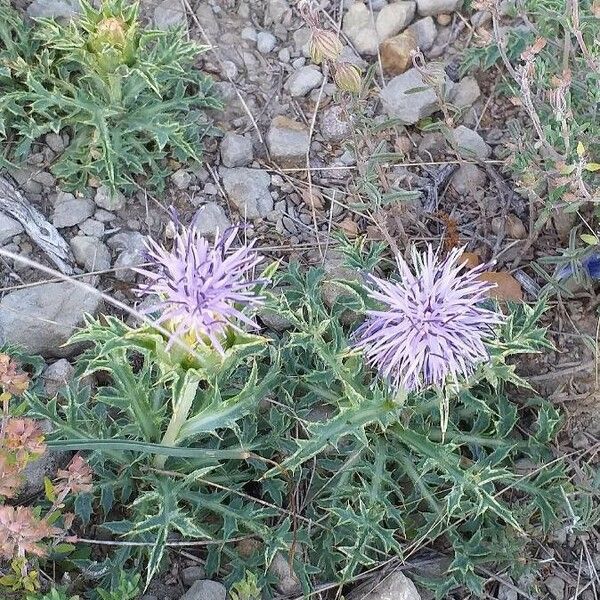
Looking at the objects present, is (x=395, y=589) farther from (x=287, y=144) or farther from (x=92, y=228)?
(x=287, y=144)

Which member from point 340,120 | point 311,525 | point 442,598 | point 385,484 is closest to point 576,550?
point 442,598

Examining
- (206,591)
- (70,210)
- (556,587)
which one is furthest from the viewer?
(70,210)

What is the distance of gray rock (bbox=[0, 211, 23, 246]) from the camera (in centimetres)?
333

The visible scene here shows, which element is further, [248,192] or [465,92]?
[465,92]

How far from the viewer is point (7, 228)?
333 cm

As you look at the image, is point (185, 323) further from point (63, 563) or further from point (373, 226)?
point (373, 226)

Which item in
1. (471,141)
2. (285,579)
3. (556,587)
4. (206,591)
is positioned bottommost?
(556,587)

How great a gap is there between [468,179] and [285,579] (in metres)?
2.00

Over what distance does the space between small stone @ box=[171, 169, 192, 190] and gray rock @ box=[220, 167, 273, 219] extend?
166 millimetres

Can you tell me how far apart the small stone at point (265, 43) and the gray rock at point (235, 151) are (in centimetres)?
54

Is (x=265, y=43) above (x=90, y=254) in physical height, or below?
above

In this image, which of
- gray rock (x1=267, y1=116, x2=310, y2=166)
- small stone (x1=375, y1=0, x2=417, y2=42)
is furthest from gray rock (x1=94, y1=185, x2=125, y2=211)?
small stone (x1=375, y1=0, x2=417, y2=42)

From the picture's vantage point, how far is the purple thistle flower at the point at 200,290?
226cm

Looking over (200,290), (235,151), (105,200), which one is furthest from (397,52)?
(200,290)
